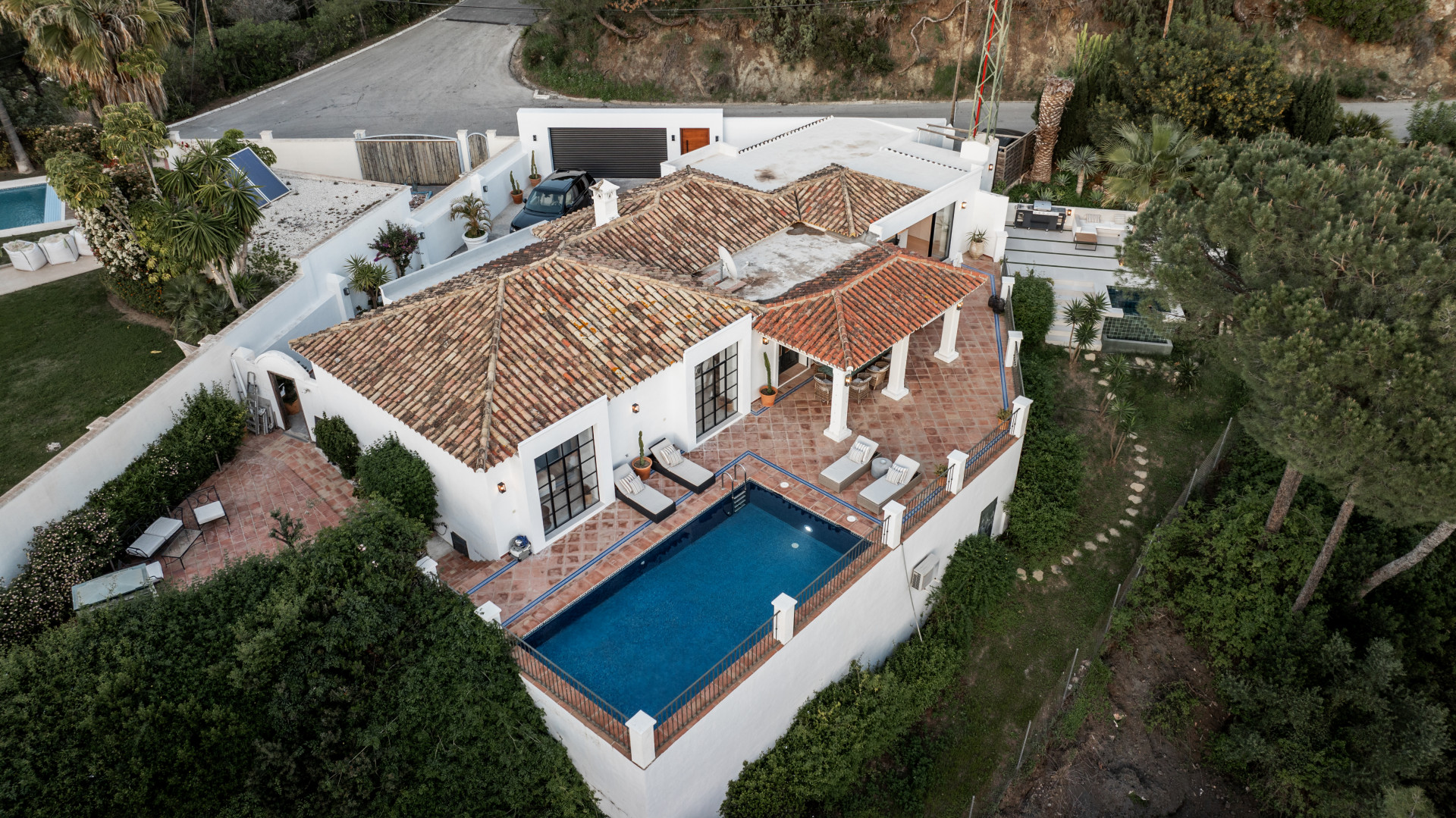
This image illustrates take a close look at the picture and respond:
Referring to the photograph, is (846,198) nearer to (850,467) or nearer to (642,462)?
(850,467)

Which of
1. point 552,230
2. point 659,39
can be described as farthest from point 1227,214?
point 659,39

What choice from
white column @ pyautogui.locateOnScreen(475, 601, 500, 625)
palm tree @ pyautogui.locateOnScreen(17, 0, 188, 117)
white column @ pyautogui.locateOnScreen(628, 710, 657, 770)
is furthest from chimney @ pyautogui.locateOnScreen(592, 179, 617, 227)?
palm tree @ pyautogui.locateOnScreen(17, 0, 188, 117)

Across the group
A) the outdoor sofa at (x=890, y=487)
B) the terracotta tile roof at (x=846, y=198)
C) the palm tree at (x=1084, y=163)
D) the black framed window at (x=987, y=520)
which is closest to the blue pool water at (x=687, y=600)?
the outdoor sofa at (x=890, y=487)

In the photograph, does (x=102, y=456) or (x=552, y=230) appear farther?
(x=552, y=230)

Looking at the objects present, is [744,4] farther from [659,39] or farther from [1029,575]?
[1029,575]

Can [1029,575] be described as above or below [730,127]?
below

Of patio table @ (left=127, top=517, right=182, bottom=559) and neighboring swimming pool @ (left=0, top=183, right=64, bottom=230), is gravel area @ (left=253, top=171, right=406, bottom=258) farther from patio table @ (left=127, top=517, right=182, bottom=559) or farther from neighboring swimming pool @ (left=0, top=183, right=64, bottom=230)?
patio table @ (left=127, top=517, right=182, bottom=559)

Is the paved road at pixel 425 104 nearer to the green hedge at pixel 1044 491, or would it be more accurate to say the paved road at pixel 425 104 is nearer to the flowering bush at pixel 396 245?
the flowering bush at pixel 396 245
